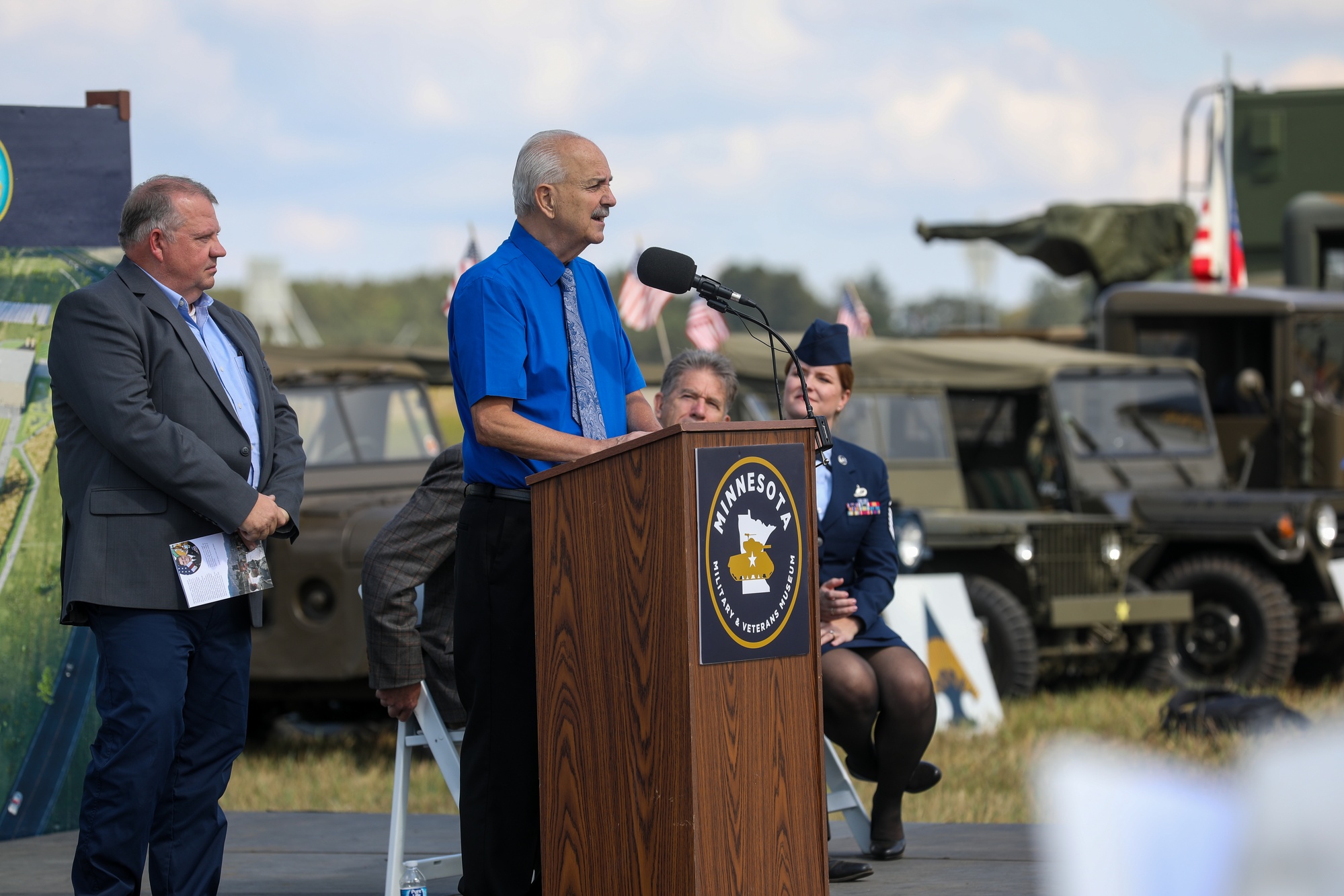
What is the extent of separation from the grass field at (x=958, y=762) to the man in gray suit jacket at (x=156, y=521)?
261 centimetres

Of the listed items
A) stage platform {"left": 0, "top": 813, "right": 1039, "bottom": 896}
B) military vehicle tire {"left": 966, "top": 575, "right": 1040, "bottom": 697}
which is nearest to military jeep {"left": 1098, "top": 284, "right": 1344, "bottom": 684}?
military vehicle tire {"left": 966, "top": 575, "right": 1040, "bottom": 697}

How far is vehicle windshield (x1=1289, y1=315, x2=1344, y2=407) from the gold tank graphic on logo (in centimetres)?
1009

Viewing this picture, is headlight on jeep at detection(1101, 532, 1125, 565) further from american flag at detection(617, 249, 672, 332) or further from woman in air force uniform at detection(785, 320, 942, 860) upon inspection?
woman in air force uniform at detection(785, 320, 942, 860)

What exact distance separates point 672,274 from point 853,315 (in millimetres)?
9134

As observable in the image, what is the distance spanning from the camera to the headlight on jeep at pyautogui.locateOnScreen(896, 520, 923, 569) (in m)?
8.88

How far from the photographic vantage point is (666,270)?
318 cm

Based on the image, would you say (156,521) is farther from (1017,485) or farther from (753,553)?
(1017,485)

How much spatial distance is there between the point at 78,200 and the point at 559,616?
2.97 metres

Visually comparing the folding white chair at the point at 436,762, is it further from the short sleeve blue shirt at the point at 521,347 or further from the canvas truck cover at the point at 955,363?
the canvas truck cover at the point at 955,363

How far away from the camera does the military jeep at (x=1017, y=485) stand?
9.51 meters

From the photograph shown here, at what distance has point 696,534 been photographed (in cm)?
280

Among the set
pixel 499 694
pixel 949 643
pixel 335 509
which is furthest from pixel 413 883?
pixel 949 643

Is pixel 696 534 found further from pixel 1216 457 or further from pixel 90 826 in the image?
pixel 1216 457

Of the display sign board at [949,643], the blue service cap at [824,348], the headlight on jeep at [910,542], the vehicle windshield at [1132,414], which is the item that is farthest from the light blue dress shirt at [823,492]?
the vehicle windshield at [1132,414]
